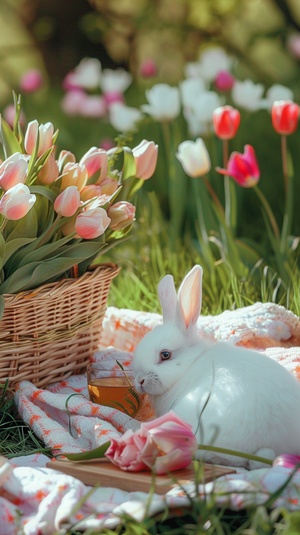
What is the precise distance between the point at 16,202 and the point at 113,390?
0.52 m

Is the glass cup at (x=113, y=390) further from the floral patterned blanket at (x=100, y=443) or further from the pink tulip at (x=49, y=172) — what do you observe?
the pink tulip at (x=49, y=172)

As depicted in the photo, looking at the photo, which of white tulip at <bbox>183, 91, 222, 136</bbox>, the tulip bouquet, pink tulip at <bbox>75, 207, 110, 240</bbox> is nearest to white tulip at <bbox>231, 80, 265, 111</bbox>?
white tulip at <bbox>183, 91, 222, 136</bbox>

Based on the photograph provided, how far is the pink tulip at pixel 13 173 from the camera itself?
2.04 m

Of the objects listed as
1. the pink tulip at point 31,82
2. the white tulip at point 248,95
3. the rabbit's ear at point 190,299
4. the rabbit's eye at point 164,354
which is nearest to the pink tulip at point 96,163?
the rabbit's ear at point 190,299

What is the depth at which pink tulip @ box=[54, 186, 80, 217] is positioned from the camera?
2129 millimetres

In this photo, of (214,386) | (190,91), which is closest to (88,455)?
(214,386)

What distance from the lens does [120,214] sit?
234 cm

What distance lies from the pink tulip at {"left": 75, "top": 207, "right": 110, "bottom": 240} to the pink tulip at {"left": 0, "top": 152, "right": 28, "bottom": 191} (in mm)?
187

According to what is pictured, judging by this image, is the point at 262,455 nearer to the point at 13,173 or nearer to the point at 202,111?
the point at 13,173

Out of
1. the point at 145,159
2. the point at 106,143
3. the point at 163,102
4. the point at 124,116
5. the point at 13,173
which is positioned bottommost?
the point at 106,143

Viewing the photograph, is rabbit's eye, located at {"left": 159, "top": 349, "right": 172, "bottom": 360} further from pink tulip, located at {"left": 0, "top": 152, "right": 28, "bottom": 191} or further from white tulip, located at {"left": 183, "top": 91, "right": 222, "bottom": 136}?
white tulip, located at {"left": 183, "top": 91, "right": 222, "bottom": 136}

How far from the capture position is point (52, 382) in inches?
92.6

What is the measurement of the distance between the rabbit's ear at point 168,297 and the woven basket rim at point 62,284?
312mm

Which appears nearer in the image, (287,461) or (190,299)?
(287,461)
